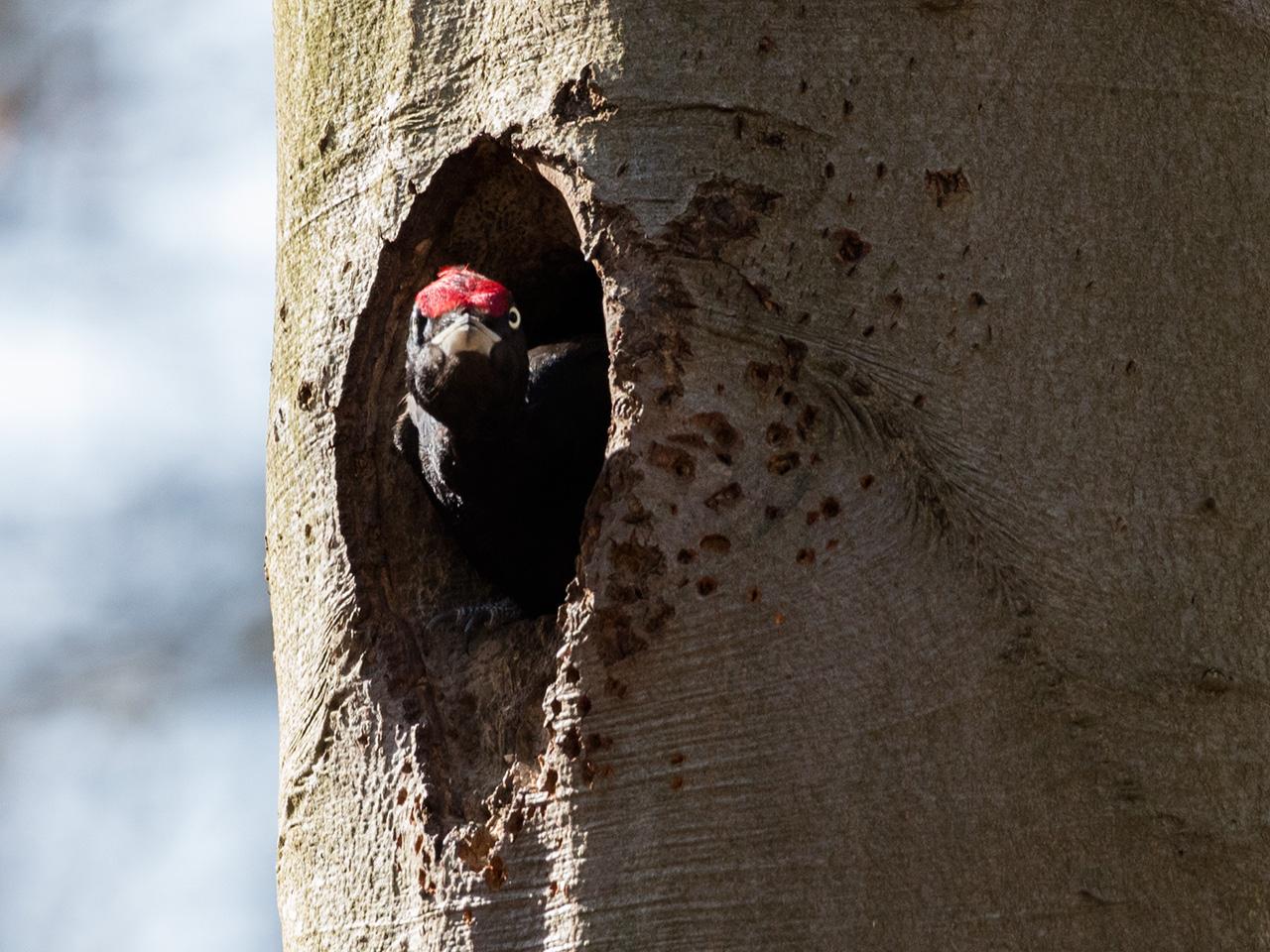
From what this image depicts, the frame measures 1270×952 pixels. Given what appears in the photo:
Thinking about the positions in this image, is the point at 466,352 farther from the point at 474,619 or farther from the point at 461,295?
the point at 474,619

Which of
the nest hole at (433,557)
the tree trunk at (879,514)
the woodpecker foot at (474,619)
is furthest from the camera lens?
the woodpecker foot at (474,619)

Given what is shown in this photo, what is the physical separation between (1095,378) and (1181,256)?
7.2 inches

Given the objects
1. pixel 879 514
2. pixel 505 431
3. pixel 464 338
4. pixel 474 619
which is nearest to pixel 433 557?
pixel 474 619

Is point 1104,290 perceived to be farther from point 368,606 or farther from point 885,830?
point 368,606

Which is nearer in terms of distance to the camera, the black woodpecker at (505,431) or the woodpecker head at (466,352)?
the woodpecker head at (466,352)

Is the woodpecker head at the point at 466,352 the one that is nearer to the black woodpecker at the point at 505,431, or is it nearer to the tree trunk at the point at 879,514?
the black woodpecker at the point at 505,431

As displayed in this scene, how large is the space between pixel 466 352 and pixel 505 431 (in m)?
0.32

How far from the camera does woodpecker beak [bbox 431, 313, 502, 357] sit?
2170 millimetres

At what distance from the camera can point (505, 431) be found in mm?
2574

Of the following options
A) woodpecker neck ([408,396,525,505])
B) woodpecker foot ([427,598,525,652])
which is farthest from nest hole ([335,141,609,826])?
woodpecker neck ([408,396,525,505])

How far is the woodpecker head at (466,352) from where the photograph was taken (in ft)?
→ 6.81

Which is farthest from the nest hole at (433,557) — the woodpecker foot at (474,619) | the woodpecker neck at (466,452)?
the woodpecker neck at (466,452)

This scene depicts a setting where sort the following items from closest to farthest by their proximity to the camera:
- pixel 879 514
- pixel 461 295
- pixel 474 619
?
pixel 879 514 < pixel 474 619 < pixel 461 295

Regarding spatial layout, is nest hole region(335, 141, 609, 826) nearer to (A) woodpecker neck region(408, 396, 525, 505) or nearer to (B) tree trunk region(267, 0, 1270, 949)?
(B) tree trunk region(267, 0, 1270, 949)
